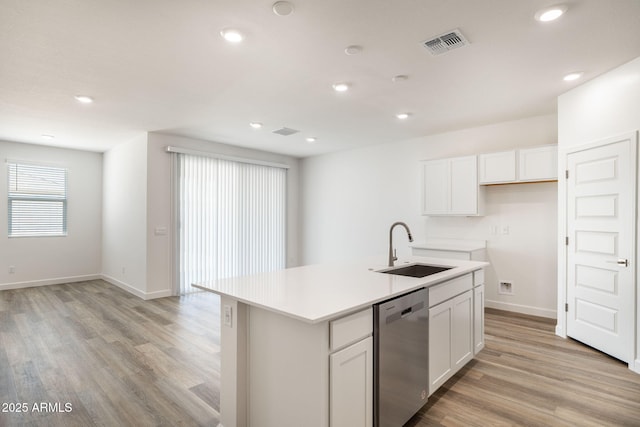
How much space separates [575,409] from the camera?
2.26 meters

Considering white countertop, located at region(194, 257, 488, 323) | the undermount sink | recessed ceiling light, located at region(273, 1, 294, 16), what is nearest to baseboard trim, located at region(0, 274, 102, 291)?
white countertop, located at region(194, 257, 488, 323)

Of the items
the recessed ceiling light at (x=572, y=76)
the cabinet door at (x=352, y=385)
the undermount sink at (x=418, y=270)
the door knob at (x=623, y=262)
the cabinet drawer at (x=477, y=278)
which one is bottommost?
the cabinet door at (x=352, y=385)

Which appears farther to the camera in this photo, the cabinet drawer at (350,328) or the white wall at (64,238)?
the white wall at (64,238)

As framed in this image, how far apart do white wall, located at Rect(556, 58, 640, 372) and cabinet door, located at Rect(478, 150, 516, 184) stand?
25.4 inches

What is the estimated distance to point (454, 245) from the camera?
4.79 meters

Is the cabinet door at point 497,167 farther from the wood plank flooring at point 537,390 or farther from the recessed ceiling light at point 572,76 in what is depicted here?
the wood plank flooring at point 537,390

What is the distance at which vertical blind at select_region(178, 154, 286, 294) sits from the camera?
560cm

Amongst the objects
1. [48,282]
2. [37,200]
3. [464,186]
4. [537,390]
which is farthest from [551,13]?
[48,282]

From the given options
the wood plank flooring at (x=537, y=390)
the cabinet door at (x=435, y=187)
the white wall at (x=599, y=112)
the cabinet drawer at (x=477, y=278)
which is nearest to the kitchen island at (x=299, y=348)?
the wood plank flooring at (x=537, y=390)

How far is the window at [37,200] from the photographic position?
229 inches

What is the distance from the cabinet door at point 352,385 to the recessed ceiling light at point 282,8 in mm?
2001

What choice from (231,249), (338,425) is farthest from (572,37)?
(231,249)

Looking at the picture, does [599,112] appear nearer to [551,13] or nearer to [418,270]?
[551,13]

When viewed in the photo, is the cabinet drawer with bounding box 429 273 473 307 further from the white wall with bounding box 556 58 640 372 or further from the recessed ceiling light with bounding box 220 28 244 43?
the recessed ceiling light with bounding box 220 28 244 43
